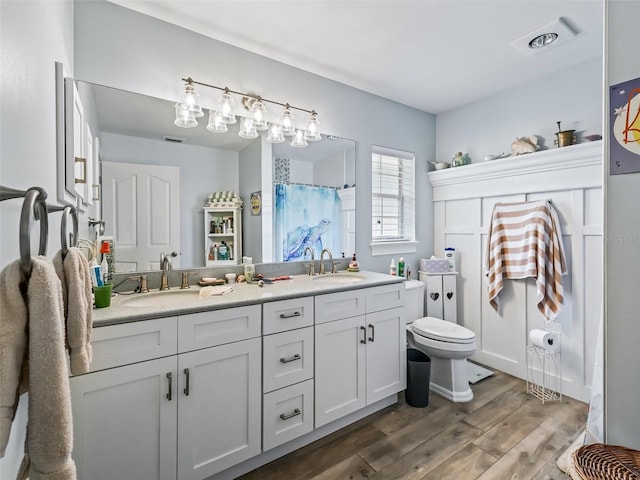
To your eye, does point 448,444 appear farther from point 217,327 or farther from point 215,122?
point 215,122

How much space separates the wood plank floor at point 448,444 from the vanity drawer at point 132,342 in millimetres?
891

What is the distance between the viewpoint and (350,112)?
2.75 metres

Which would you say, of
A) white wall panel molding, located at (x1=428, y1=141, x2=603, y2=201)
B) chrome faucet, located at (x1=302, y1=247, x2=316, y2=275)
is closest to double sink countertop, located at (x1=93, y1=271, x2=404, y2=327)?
chrome faucet, located at (x1=302, y1=247, x2=316, y2=275)

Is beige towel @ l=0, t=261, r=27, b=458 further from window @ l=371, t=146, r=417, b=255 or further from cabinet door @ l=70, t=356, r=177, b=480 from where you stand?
window @ l=371, t=146, r=417, b=255

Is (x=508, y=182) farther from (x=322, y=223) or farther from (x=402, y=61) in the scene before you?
(x=322, y=223)

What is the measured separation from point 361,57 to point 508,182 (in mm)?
1661

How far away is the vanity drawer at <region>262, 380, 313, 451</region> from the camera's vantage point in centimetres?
165

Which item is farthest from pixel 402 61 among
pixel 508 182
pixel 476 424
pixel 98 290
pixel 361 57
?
pixel 476 424

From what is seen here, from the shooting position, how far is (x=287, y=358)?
172 cm

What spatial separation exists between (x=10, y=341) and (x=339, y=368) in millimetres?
1703

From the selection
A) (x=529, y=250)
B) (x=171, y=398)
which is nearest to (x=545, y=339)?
(x=529, y=250)

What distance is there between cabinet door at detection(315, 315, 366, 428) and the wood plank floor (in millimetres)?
189

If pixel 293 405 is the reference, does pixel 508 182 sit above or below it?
above

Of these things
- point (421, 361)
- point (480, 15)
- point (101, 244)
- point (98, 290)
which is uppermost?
point (480, 15)
